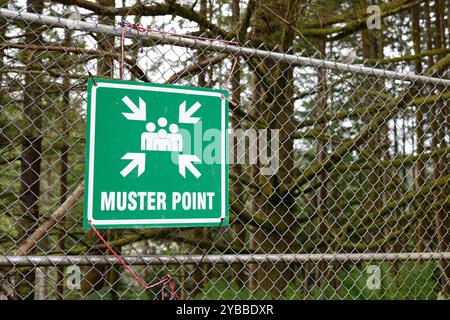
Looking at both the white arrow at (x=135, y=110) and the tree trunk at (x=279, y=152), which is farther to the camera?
the tree trunk at (x=279, y=152)

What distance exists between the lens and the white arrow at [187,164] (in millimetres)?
1969

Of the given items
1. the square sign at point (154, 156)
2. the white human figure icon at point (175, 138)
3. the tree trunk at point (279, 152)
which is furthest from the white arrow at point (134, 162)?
the tree trunk at point (279, 152)

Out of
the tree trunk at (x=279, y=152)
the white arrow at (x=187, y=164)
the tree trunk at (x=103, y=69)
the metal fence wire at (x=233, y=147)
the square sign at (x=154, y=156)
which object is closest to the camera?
the square sign at (x=154, y=156)

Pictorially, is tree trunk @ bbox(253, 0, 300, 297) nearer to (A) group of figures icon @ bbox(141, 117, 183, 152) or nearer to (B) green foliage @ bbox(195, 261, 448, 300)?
(B) green foliage @ bbox(195, 261, 448, 300)

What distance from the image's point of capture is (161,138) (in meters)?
1.96

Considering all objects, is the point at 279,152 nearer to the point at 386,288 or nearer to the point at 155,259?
the point at 386,288

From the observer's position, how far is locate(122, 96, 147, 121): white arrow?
1923 millimetres

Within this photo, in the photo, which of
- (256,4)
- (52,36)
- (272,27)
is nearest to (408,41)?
(272,27)

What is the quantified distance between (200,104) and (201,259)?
0.71m

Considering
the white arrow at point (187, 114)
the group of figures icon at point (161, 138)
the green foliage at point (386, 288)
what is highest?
the white arrow at point (187, 114)

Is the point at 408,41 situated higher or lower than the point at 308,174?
higher

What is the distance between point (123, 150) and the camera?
Answer: 1897mm

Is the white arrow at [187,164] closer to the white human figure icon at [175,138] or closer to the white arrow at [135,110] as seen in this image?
the white human figure icon at [175,138]
